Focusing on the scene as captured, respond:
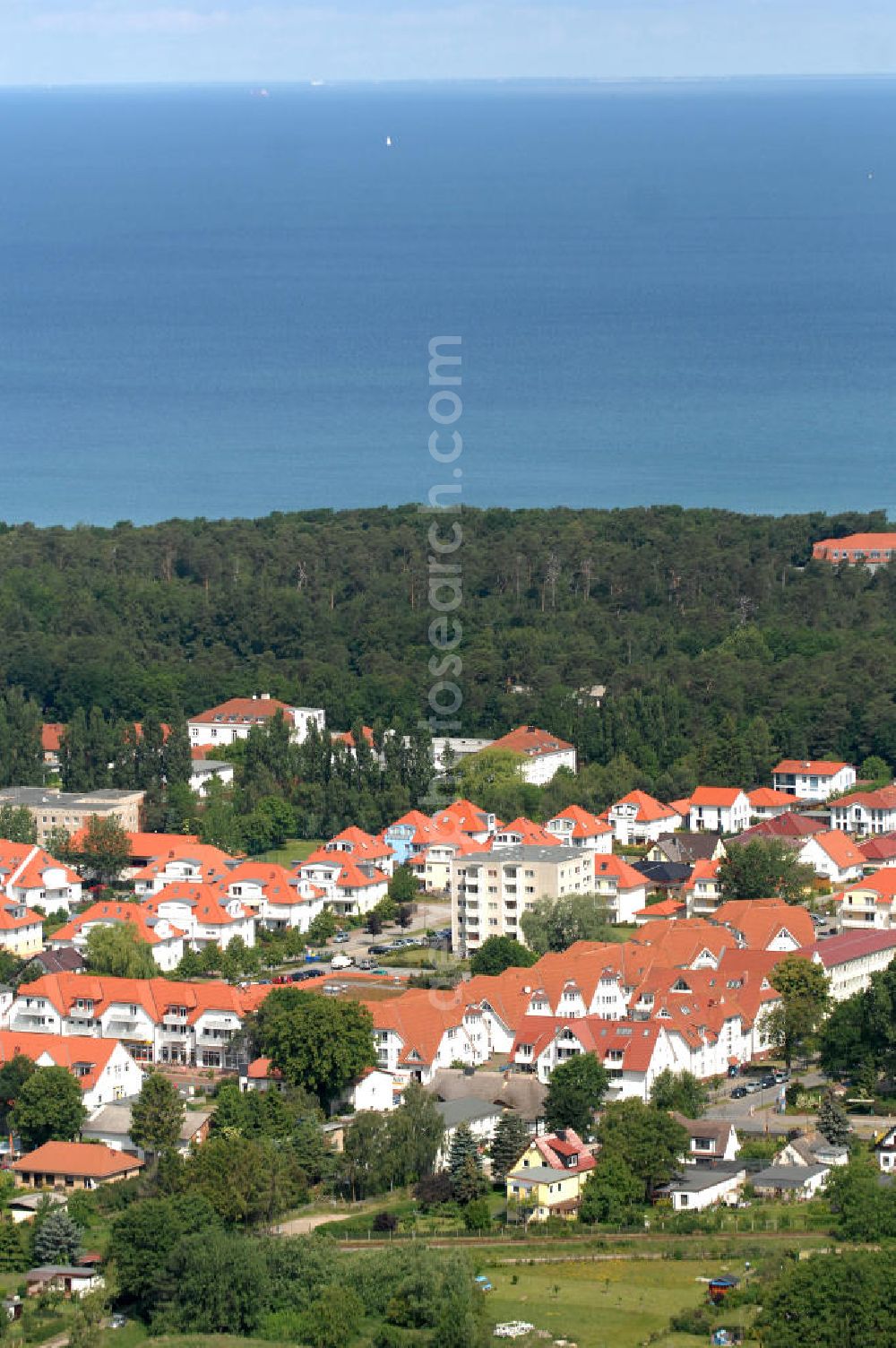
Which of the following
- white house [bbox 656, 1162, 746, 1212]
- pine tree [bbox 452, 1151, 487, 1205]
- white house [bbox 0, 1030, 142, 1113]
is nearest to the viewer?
white house [bbox 656, 1162, 746, 1212]

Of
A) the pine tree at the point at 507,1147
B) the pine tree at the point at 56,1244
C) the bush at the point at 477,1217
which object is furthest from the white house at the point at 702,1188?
the pine tree at the point at 56,1244

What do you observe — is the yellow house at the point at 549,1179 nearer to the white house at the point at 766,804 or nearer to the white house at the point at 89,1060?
the white house at the point at 89,1060

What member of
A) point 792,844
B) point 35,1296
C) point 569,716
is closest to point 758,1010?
point 792,844

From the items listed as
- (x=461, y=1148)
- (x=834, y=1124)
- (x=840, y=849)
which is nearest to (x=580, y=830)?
(x=840, y=849)

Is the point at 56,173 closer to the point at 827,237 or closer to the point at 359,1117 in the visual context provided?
the point at 827,237

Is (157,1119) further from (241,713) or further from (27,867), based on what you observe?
(241,713)

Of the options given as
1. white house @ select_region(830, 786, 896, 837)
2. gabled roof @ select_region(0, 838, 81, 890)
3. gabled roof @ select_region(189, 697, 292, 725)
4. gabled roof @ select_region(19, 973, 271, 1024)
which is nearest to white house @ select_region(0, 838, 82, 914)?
gabled roof @ select_region(0, 838, 81, 890)

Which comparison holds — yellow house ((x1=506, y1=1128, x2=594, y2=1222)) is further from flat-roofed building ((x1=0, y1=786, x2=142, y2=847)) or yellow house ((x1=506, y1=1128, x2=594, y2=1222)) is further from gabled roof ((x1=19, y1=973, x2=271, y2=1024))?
flat-roofed building ((x1=0, y1=786, x2=142, y2=847))
